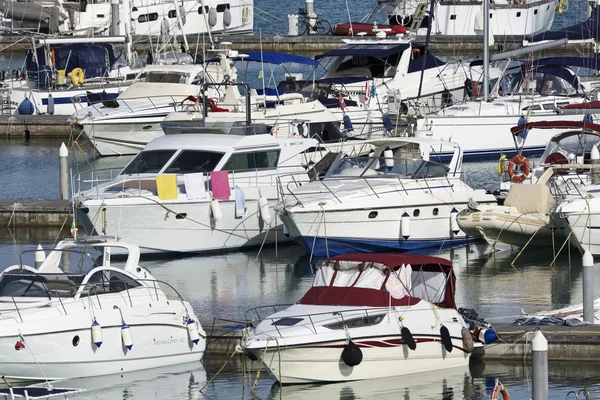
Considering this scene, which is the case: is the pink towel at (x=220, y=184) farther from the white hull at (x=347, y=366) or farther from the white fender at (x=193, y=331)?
the white hull at (x=347, y=366)

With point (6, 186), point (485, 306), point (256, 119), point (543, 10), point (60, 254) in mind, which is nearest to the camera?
point (60, 254)

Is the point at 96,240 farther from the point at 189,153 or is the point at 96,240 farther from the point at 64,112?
the point at 64,112

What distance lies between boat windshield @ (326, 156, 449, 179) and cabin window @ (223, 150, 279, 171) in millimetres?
1480

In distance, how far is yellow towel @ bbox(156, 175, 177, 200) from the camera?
2858cm

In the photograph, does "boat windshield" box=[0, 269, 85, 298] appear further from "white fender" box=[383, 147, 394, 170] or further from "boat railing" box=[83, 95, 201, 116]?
"boat railing" box=[83, 95, 201, 116]

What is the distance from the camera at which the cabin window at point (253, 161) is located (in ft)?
98.3

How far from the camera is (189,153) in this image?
29.9m

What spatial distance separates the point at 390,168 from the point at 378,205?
115 centimetres

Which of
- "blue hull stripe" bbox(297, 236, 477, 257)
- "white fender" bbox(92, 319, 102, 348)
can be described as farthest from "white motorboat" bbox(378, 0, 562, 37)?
"white fender" bbox(92, 319, 102, 348)

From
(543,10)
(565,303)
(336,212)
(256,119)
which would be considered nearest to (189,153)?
(336,212)

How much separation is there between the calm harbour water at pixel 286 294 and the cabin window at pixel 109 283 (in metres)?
1.20

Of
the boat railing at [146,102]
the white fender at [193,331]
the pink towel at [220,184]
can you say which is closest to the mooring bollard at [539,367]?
the white fender at [193,331]

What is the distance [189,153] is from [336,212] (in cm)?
339

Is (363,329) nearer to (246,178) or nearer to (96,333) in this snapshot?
(96,333)
